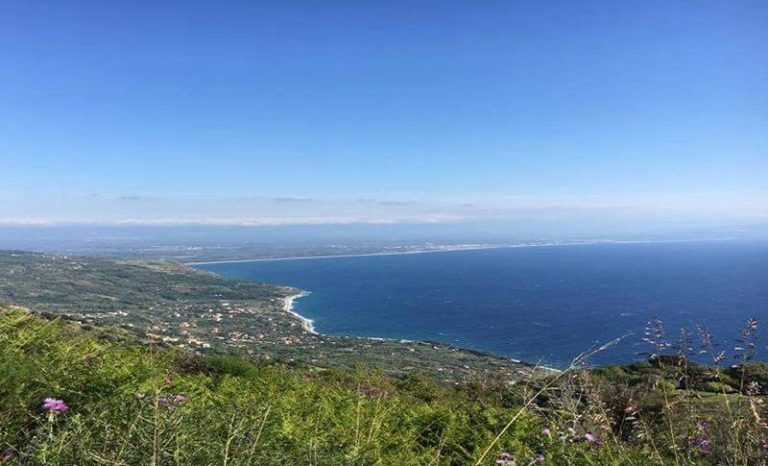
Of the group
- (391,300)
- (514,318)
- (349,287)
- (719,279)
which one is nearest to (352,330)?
(514,318)

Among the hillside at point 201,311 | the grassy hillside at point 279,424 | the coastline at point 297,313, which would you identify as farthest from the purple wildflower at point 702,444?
the coastline at point 297,313

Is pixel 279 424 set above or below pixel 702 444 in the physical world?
above

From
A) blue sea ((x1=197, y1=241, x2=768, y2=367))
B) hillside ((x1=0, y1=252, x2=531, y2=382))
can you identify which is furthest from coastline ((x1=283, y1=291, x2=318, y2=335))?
blue sea ((x1=197, y1=241, x2=768, y2=367))

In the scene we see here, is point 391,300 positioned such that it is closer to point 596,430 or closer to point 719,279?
point 719,279

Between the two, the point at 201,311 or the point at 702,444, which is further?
the point at 201,311

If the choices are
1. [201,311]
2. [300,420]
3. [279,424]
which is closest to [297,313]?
[201,311]

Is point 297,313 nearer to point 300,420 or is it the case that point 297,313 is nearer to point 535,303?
point 535,303

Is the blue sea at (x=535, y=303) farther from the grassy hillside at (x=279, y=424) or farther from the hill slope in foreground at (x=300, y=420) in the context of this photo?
the grassy hillside at (x=279, y=424)
